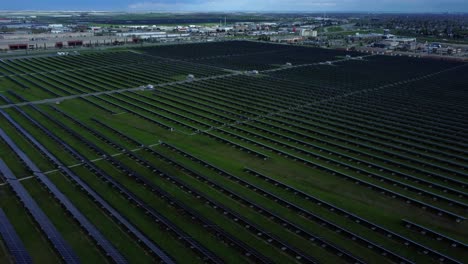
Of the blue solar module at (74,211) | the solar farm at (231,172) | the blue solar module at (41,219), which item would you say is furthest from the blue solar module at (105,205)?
the blue solar module at (41,219)

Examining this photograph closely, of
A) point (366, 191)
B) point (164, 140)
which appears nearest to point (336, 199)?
point (366, 191)

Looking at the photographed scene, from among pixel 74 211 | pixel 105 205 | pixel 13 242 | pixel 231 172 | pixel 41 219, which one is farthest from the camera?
pixel 231 172

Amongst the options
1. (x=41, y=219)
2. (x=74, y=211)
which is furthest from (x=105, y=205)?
(x=41, y=219)

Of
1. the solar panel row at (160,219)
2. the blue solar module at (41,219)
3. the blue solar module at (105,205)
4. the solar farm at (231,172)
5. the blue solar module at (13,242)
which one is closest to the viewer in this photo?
the blue solar module at (13,242)

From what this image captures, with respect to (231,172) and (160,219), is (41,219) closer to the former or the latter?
(160,219)

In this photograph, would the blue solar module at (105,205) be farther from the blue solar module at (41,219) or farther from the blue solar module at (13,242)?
the blue solar module at (13,242)

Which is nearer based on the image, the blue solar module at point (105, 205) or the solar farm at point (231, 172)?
the blue solar module at point (105, 205)

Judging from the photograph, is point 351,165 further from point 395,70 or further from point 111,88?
point 395,70
